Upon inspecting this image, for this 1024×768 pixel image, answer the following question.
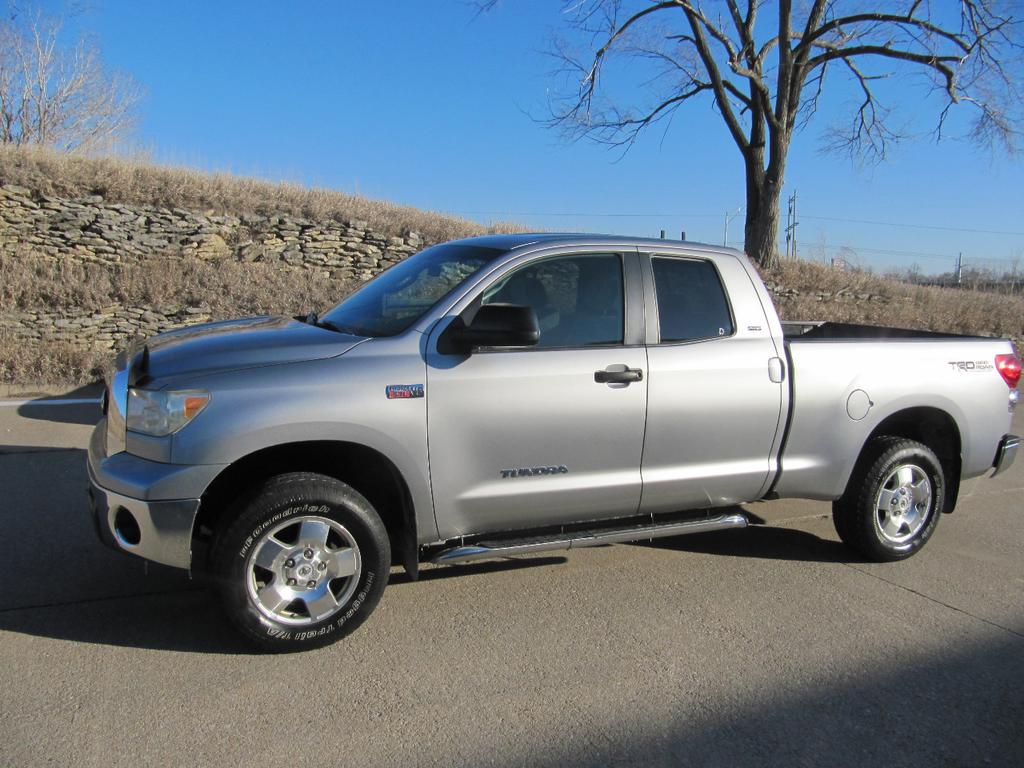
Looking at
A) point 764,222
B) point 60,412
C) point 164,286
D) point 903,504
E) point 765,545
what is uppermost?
point 764,222

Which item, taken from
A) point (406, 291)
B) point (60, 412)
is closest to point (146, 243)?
point (60, 412)

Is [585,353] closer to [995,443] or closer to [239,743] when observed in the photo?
[239,743]

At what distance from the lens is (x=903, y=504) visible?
5.27 meters

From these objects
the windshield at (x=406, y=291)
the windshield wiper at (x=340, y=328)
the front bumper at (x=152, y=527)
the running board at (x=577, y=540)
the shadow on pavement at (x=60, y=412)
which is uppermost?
the windshield at (x=406, y=291)

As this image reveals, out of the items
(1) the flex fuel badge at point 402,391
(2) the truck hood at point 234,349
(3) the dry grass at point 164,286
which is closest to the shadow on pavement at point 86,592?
(2) the truck hood at point 234,349

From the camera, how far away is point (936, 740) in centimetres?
329

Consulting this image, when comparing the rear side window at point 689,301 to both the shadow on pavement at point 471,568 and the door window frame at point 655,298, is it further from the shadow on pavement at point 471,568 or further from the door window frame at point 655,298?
the shadow on pavement at point 471,568

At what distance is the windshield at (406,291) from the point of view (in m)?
4.31

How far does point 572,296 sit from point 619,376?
520 mm

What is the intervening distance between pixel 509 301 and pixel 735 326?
1379mm

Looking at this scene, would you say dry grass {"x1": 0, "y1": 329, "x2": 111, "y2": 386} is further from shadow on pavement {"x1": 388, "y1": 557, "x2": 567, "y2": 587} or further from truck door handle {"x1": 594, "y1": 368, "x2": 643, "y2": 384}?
truck door handle {"x1": 594, "y1": 368, "x2": 643, "y2": 384}

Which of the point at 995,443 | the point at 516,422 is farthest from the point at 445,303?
the point at 995,443

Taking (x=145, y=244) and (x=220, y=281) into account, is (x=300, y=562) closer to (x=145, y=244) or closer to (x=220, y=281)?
(x=220, y=281)

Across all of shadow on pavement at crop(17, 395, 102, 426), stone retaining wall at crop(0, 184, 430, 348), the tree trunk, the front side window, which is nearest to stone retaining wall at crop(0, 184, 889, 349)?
stone retaining wall at crop(0, 184, 430, 348)
